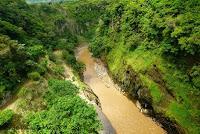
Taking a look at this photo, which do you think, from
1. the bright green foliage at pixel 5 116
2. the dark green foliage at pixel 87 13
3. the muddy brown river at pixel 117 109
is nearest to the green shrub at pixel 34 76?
the bright green foliage at pixel 5 116

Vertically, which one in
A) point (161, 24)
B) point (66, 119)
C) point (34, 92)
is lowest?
point (34, 92)

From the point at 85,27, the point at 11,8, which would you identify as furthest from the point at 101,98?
the point at 85,27

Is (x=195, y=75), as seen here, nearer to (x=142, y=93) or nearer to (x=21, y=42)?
(x=142, y=93)

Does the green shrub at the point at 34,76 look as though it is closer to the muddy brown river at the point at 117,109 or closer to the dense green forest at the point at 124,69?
the dense green forest at the point at 124,69

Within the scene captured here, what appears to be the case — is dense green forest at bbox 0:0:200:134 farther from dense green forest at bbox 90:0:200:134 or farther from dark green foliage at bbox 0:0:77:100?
dark green foliage at bbox 0:0:77:100

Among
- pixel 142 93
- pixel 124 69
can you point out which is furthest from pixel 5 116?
pixel 124 69

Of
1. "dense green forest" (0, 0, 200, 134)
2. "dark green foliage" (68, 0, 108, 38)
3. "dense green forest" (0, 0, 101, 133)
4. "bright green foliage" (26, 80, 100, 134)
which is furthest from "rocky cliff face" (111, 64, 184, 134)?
"dark green foliage" (68, 0, 108, 38)
